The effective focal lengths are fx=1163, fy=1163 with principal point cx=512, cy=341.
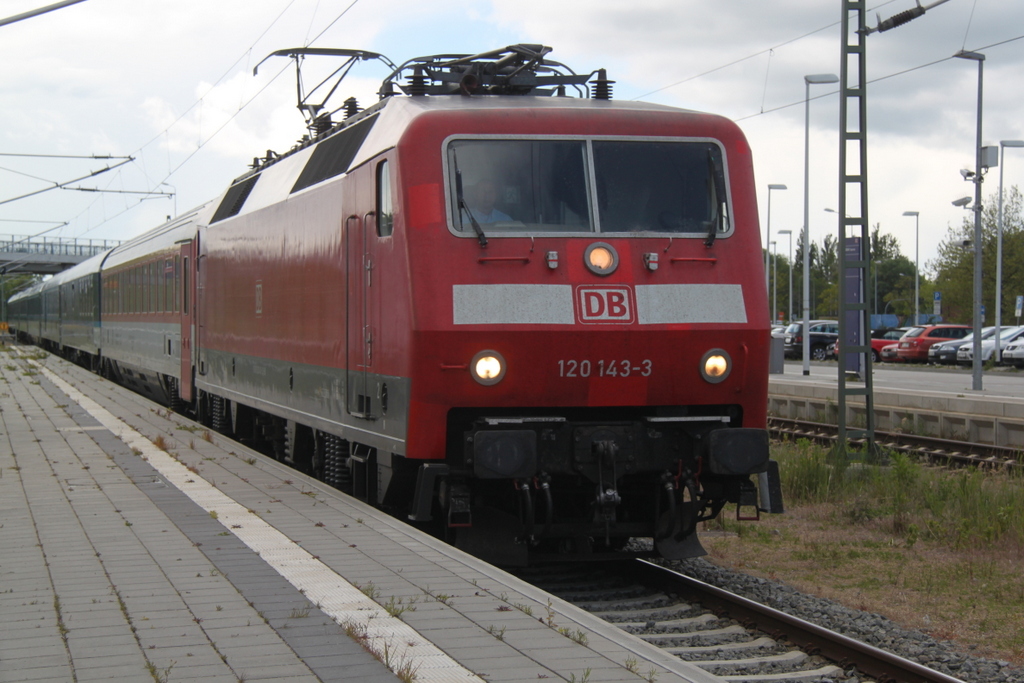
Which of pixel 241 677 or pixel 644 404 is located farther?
pixel 644 404

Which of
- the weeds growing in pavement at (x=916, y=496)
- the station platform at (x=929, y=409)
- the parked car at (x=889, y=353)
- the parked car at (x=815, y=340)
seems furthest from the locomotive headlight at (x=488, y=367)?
the parked car at (x=815, y=340)

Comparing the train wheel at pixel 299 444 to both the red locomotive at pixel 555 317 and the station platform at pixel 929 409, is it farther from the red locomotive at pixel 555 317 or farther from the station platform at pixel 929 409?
the station platform at pixel 929 409

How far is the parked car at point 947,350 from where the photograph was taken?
41.8m

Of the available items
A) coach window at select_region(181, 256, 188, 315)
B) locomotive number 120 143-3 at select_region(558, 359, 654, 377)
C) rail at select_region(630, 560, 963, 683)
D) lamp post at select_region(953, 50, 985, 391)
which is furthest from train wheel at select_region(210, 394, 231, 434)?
lamp post at select_region(953, 50, 985, 391)

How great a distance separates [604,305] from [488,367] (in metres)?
0.88

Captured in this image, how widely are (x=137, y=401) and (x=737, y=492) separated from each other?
54.7ft

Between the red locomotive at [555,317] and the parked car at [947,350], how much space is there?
3613cm

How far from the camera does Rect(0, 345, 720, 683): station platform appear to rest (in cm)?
490

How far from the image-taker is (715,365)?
7.91 metres

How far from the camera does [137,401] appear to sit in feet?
73.3

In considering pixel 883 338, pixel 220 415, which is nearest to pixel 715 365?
pixel 220 415

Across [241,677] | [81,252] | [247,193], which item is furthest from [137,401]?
[81,252]

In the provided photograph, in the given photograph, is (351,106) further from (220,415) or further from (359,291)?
(220,415)

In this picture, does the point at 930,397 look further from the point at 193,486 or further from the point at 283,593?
the point at 283,593
